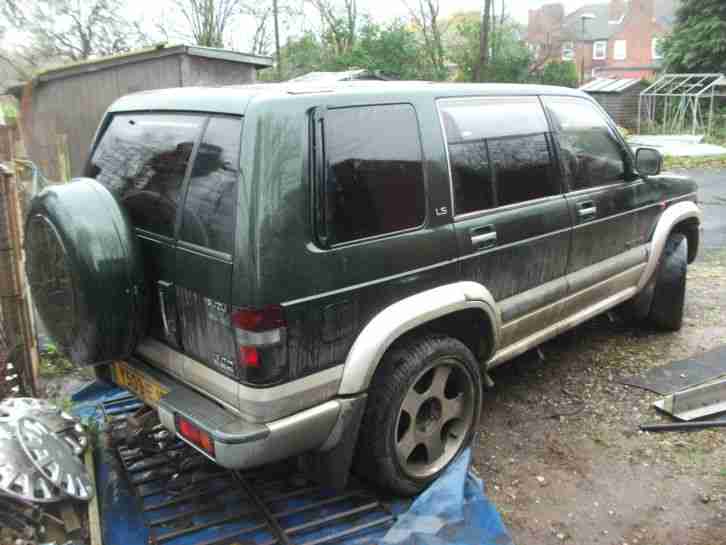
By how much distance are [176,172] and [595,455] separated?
2.74 meters

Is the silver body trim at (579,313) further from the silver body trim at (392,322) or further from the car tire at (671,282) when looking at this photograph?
the silver body trim at (392,322)

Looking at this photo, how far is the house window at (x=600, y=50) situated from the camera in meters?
56.7

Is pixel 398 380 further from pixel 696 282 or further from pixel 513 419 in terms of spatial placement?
pixel 696 282

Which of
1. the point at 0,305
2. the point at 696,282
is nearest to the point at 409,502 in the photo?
the point at 0,305

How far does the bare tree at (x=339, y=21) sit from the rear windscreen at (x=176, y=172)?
24.8 metres

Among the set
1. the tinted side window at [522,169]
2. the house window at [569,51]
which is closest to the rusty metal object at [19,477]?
the tinted side window at [522,169]

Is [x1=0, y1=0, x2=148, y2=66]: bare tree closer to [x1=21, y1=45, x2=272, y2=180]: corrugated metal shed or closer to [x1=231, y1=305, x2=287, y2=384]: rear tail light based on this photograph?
[x1=21, y1=45, x2=272, y2=180]: corrugated metal shed

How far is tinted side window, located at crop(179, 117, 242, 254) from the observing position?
2.51 meters

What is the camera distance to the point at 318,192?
261 centimetres

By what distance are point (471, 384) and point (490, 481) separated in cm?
54

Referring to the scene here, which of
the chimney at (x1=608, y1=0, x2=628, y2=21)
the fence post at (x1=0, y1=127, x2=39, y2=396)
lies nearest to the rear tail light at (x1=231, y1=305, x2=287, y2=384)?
the fence post at (x1=0, y1=127, x2=39, y2=396)

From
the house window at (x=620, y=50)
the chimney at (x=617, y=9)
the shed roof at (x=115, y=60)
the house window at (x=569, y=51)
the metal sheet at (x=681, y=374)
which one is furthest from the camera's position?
the chimney at (x=617, y=9)

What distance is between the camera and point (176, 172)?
279cm

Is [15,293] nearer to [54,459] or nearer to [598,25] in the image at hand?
[54,459]
